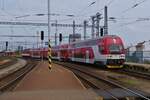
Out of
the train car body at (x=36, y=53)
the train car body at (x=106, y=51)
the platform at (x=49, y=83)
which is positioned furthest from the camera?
the train car body at (x=36, y=53)

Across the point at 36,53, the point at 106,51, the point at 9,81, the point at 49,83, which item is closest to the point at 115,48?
the point at 106,51

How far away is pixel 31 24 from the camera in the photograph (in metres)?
84.6

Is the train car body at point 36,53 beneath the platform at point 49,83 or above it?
above

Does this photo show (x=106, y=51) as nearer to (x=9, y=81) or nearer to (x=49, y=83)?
(x=9, y=81)

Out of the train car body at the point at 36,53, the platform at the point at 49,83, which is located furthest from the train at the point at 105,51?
the train car body at the point at 36,53

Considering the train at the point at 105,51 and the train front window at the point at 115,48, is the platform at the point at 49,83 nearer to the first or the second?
the train at the point at 105,51

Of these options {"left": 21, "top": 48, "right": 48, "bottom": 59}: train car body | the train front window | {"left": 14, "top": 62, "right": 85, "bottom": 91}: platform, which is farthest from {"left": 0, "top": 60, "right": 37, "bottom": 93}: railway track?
{"left": 21, "top": 48, "right": 48, "bottom": 59}: train car body

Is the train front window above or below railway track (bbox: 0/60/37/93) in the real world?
above

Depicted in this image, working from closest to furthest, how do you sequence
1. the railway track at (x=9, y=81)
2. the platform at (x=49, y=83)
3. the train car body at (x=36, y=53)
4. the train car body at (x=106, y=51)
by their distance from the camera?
the platform at (x=49, y=83) → the railway track at (x=9, y=81) → the train car body at (x=106, y=51) → the train car body at (x=36, y=53)

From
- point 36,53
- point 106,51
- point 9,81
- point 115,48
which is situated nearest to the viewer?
point 9,81

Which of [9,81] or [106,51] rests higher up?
[106,51]

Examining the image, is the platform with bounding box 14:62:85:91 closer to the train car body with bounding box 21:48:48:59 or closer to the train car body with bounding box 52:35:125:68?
the train car body with bounding box 52:35:125:68

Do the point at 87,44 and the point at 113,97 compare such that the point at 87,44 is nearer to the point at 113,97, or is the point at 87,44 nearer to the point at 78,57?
the point at 78,57

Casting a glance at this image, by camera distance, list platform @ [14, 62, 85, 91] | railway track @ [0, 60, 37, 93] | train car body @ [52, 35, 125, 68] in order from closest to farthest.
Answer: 1. platform @ [14, 62, 85, 91]
2. railway track @ [0, 60, 37, 93]
3. train car body @ [52, 35, 125, 68]
